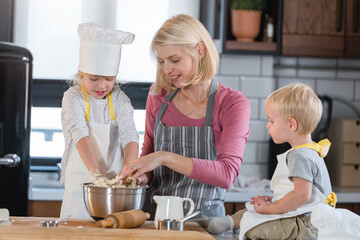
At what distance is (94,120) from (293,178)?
803 mm

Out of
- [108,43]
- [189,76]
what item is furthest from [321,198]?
[108,43]

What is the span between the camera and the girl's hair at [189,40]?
2.00 m

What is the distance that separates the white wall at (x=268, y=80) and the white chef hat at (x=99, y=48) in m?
1.53

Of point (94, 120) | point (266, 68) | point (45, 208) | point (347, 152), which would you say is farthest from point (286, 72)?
point (94, 120)

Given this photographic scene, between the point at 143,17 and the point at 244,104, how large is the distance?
1.67 metres

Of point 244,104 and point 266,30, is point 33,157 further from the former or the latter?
point 244,104

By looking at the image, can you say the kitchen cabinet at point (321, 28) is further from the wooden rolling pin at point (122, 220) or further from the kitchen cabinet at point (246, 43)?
the wooden rolling pin at point (122, 220)

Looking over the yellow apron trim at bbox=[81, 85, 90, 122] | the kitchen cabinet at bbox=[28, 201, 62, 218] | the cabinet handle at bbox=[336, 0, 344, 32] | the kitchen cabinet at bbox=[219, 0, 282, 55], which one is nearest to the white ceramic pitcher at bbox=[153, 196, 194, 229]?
the yellow apron trim at bbox=[81, 85, 90, 122]

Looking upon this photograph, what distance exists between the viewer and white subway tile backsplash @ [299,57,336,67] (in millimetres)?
3707

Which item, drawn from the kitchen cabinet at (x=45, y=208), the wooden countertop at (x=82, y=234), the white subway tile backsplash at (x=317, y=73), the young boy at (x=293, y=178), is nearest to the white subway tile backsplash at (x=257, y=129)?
the white subway tile backsplash at (x=317, y=73)

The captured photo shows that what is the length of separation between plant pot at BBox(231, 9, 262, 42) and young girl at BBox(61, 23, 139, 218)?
1327 millimetres

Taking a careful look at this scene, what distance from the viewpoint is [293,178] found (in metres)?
1.60

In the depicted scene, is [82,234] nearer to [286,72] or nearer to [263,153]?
[263,153]

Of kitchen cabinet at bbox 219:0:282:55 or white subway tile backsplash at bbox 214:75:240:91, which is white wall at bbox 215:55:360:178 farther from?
kitchen cabinet at bbox 219:0:282:55
